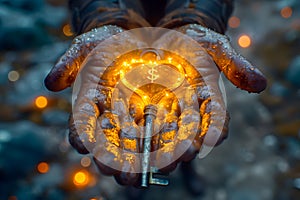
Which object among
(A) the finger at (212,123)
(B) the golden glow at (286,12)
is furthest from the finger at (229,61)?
(B) the golden glow at (286,12)

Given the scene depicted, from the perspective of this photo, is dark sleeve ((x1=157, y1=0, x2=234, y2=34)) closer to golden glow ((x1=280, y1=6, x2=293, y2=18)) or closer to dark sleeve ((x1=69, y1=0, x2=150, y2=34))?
dark sleeve ((x1=69, y1=0, x2=150, y2=34))

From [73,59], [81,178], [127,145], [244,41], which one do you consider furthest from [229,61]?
[244,41]

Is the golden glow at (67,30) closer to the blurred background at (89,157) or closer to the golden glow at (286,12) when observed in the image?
the blurred background at (89,157)

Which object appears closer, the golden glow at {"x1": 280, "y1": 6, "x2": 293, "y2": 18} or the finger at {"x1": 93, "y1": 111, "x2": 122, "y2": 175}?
the finger at {"x1": 93, "y1": 111, "x2": 122, "y2": 175}

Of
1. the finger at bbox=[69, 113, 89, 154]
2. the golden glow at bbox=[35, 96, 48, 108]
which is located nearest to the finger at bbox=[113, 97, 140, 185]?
the finger at bbox=[69, 113, 89, 154]

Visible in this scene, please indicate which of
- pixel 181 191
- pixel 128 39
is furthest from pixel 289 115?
pixel 128 39
